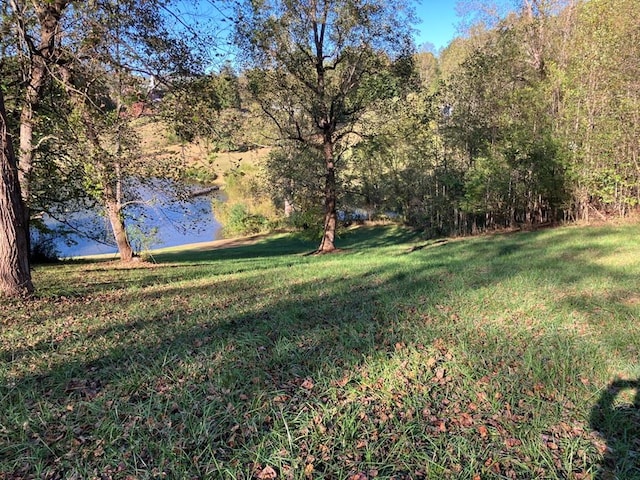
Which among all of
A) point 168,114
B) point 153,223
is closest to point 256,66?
point 153,223

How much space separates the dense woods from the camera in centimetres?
695

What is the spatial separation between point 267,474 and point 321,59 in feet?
45.7

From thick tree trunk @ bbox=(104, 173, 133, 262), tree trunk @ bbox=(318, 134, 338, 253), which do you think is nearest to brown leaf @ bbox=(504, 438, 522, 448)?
thick tree trunk @ bbox=(104, 173, 133, 262)

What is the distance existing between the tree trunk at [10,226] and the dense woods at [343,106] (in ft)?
0.16

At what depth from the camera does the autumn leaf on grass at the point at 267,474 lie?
2234mm

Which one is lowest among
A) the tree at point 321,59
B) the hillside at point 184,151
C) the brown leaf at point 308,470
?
the brown leaf at point 308,470

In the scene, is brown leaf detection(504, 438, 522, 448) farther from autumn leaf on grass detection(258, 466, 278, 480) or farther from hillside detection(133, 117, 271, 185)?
hillside detection(133, 117, 271, 185)

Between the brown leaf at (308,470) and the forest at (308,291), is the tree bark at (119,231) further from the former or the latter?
the brown leaf at (308,470)

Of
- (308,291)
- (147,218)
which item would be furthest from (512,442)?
(147,218)

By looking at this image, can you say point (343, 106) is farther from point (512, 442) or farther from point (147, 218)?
point (512, 442)

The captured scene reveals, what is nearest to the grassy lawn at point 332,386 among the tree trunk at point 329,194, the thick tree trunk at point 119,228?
the thick tree trunk at point 119,228

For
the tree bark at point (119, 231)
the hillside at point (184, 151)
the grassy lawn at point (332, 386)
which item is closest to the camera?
the grassy lawn at point (332, 386)

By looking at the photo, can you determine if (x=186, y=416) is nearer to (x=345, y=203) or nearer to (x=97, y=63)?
(x=97, y=63)

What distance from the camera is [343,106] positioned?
14789 mm
